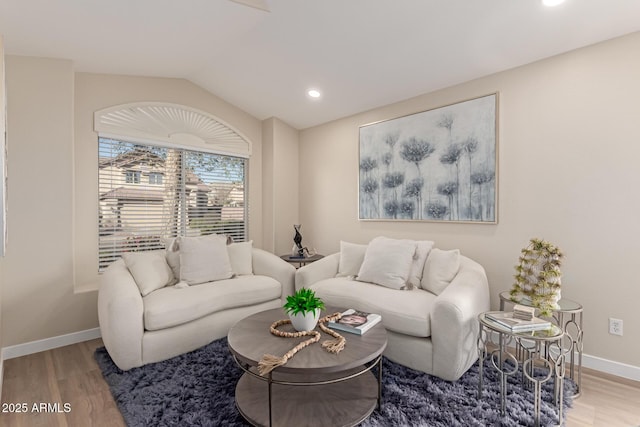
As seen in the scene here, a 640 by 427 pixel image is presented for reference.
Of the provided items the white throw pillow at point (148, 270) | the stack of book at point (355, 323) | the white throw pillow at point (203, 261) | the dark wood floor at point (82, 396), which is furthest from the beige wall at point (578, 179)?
the white throw pillow at point (148, 270)

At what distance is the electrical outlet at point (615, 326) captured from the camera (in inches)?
87.4

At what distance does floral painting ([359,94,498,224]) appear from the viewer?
2.80 meters

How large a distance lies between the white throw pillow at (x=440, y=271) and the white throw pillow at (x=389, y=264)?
163 mm

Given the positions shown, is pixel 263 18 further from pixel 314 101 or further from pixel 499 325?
pixel 499 325

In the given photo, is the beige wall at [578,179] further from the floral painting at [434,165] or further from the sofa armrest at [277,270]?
the sofa armrest at [277,270]

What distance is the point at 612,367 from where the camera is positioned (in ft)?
7.34

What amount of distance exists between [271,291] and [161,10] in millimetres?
2506

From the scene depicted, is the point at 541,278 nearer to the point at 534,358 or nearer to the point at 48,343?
the point at 534,358

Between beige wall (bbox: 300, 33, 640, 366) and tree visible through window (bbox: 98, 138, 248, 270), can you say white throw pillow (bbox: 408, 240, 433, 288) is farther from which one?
tree visible through window (bbox: 98, 138, 248, 270)

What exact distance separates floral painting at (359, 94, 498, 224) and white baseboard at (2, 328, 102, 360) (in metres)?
3.01

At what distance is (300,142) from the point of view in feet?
15.1

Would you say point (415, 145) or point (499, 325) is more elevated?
point (415, 145)

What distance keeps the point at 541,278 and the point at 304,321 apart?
1.64 meters

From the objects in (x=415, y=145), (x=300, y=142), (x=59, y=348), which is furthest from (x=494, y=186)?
(x=59, y=348)
